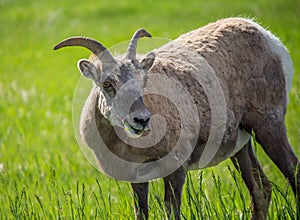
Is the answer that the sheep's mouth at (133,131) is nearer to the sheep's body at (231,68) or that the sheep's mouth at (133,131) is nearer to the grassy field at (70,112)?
the grassy field at (70,112)

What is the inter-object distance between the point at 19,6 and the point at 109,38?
759cm

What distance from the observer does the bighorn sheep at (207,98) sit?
5.22 meters

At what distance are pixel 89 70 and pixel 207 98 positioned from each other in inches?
45.3

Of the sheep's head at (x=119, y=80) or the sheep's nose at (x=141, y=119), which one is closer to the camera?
the sheep's nose at (x=141, y=119)

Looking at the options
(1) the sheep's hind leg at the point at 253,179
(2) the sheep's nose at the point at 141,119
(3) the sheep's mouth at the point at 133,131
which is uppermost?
(2) the sheep's nose at the point at 141,119

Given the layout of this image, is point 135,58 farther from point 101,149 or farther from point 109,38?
point 109,38

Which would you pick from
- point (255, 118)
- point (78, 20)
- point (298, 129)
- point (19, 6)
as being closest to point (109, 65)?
point (255, 118)

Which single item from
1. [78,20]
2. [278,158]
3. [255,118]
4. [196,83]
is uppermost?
[78,20]

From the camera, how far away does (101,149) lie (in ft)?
17.8

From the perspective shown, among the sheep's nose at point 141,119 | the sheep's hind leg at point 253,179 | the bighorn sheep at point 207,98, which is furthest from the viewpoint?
the sheep's hind leg at point 253,179

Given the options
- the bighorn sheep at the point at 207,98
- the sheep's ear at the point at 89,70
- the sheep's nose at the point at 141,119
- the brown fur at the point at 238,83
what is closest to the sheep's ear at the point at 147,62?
the bighorn sheep at the point at 207,98

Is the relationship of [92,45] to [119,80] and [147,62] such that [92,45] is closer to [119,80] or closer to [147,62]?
[119,80]

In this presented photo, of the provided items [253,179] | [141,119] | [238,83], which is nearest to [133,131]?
[141,119]

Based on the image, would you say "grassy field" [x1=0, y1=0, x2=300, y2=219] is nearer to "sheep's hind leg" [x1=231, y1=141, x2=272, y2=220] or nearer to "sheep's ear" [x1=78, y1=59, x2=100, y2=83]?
"sheep's hind leg" [x1=231, y1=141, x2=272, y2=220]
